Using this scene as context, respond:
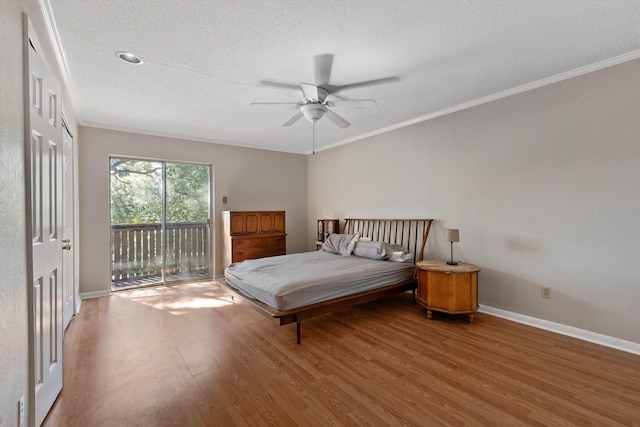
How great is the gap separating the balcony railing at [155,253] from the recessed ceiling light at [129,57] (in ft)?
10.2

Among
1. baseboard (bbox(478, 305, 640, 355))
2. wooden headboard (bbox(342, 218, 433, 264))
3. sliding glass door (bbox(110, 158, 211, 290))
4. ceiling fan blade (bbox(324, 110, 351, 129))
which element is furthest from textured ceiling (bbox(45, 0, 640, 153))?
baseboard (bbox(478, 305, 640, 355))

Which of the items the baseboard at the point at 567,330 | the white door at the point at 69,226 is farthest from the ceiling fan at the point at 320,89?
the baseboard at the point at 567,330

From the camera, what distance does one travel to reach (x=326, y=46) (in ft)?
7.86

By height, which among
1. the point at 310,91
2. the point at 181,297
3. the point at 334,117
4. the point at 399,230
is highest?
the point at 310,91

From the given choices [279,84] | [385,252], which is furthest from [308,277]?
[279,84]

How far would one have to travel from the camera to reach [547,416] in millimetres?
1803

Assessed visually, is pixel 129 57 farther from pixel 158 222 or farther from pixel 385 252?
pixel 385 252

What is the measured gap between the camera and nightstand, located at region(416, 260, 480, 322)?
326 centimetres

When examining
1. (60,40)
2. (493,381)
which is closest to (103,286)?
(60,40)

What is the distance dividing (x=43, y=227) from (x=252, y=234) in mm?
3691

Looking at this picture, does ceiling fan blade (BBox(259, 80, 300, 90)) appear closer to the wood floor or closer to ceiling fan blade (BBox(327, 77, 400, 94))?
ceiling fan blade (BBox(327, 77, 400, 94))

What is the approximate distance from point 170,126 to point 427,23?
4.06 meters

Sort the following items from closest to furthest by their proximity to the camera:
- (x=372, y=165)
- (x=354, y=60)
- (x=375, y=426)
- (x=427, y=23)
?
1. (x=375, y=426)
2. (x=427, y=23)
3. (x=354, y=60)
4. (x=372, y=165)

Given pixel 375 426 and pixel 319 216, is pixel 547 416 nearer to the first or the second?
pixel 375 426
